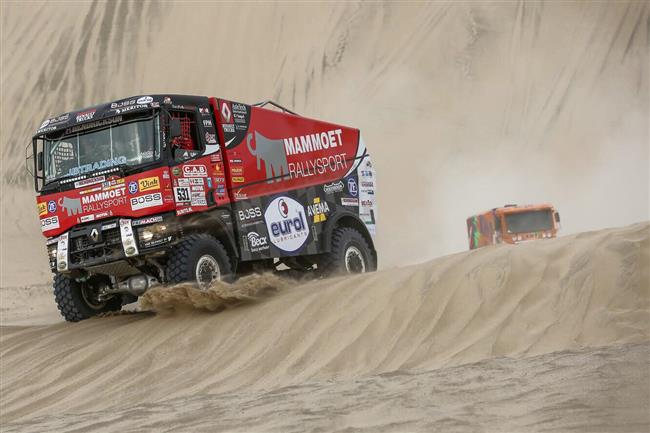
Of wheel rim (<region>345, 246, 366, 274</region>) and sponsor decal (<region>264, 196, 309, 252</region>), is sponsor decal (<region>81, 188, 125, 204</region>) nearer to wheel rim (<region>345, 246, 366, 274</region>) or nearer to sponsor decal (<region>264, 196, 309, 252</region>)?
sponsor decal (<region>264, 196, 309, 252</region>)

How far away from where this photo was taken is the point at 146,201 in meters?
12.0

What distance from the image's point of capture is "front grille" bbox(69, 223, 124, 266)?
12141 mm

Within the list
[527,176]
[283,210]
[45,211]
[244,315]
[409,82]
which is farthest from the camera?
[409,82]

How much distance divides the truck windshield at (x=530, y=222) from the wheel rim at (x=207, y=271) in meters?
12.6

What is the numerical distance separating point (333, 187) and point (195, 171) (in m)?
3.28

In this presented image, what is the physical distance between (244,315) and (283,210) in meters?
2.73

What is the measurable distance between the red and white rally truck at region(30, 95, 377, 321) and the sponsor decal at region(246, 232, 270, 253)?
0.04 ft

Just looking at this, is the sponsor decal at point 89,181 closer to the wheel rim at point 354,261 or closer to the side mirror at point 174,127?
the side mirror at point 174,127

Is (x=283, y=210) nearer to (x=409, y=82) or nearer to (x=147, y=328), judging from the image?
(x=147, y=328)

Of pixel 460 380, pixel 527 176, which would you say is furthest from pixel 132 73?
pixel 460 380

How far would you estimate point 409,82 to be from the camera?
36.7 metres

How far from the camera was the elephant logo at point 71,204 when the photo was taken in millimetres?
12398

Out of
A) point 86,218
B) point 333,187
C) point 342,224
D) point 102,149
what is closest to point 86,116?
point 102,149

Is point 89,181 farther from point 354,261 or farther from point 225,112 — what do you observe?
point 354,261
